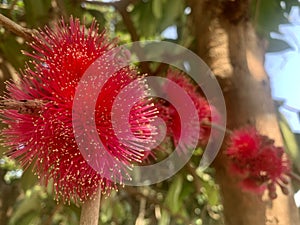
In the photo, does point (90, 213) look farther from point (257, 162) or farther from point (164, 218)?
point (164, 218)

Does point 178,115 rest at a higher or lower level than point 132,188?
higher

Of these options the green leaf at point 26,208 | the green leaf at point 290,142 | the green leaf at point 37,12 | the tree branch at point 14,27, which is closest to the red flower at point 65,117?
the tree branch at point 14,27

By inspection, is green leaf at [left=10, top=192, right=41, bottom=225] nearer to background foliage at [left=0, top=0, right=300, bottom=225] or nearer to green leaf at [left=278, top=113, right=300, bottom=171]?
background foliage at [left=0, top=0, right=300, bottom=225]

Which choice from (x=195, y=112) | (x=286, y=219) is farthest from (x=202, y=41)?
(x=286, y=219)

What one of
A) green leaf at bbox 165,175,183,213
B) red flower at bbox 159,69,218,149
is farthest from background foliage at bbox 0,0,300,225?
red flower at bbox 159,69,218,149

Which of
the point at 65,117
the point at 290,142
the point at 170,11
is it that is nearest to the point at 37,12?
the point at 170,11
